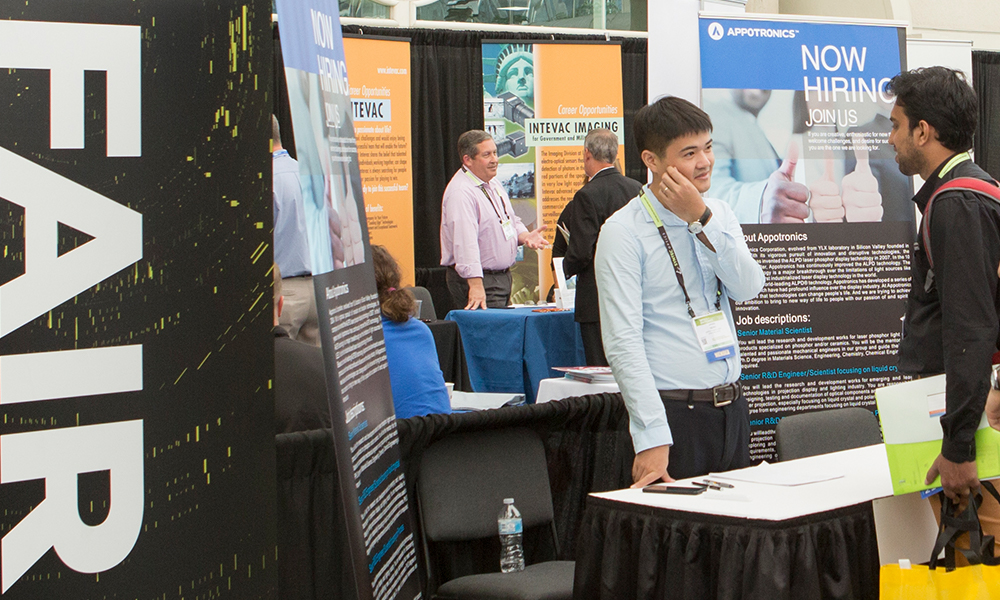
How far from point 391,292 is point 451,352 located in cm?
229

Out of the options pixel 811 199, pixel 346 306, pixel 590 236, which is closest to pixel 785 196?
pixel 811 199

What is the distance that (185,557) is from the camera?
1.08 metres

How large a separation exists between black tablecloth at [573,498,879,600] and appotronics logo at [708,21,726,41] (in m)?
2.34

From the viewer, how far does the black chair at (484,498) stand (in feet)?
8.46

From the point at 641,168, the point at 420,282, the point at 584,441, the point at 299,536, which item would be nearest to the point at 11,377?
the point at 299,536

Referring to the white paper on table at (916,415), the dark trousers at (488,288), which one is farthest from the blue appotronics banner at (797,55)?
the dark trousers at (488,288)

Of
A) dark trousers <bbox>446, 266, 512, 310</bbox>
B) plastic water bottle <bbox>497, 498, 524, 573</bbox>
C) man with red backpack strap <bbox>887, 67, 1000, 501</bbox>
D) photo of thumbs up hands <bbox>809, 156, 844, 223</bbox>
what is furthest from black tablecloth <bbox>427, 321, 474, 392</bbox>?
man with red backpack strap <bbox>887, 67, 1000, 501</bbox>

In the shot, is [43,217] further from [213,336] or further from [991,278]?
[991,278]

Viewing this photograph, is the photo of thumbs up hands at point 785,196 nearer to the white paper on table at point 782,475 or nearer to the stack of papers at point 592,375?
the stack of papers at point 592,375

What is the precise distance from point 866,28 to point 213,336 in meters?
3.74

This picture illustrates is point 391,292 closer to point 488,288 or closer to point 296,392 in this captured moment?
point 296,392

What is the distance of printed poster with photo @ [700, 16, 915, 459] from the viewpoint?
3959 mm

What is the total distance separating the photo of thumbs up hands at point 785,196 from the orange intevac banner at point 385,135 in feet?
11.2

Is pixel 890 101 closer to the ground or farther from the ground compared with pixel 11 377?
farther from the ground
